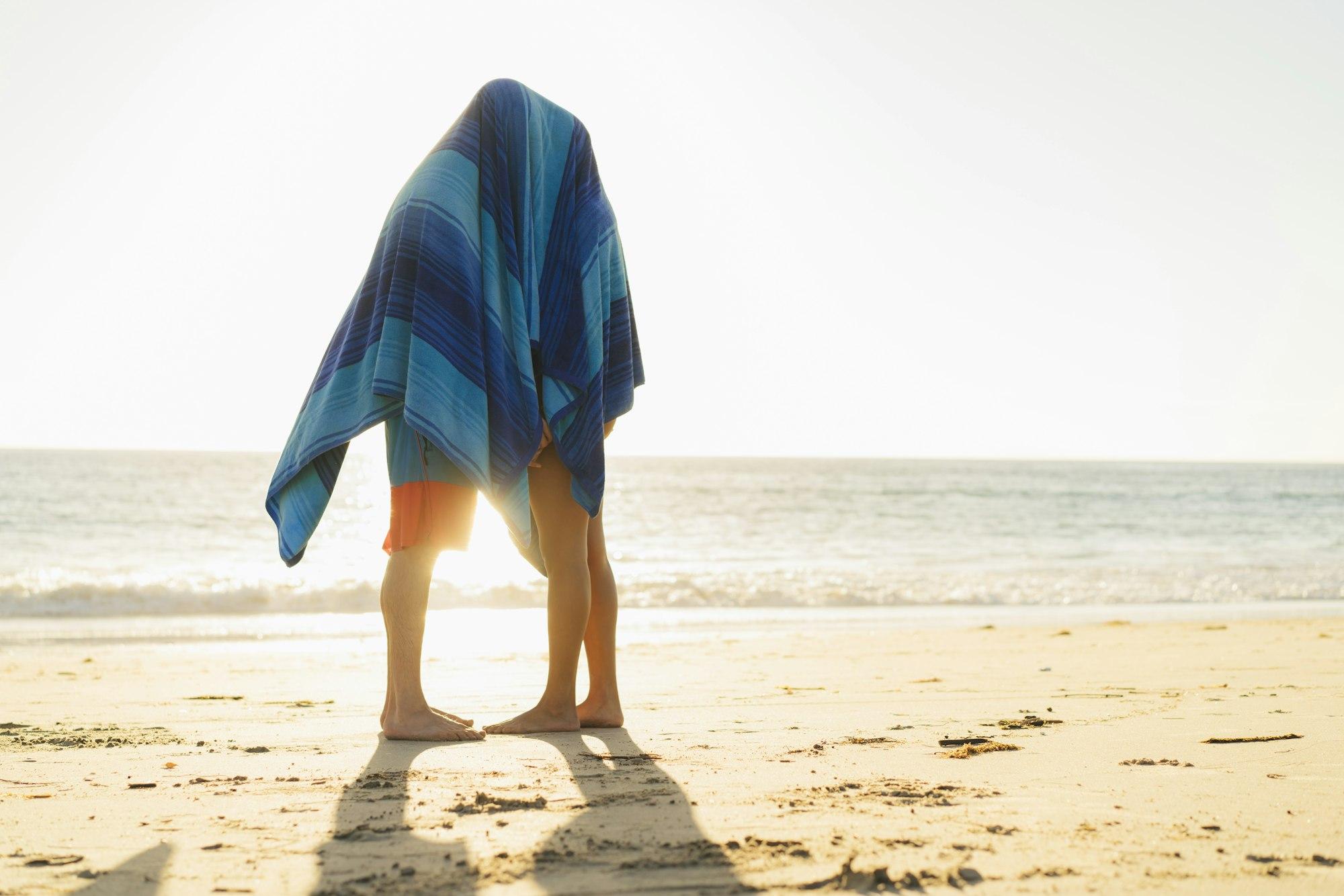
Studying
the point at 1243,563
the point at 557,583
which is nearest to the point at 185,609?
the point at 557,583

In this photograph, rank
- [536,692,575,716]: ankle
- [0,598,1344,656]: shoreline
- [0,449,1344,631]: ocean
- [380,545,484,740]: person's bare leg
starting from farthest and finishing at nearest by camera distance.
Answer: [0,449,1344,631]: ocean → [0,598,1344,656]: shoreline → [536,692,575,716]: ankle → [380,545,484,740]: person's bare leg

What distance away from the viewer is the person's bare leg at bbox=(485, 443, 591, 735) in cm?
267

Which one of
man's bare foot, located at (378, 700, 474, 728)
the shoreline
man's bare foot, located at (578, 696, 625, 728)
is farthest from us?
the shoreline

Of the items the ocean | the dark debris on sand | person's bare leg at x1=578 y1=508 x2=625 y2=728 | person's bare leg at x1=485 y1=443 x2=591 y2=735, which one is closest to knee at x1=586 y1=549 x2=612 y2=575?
person's bare leg at x1=578 y1=508 x2=625 y2=728

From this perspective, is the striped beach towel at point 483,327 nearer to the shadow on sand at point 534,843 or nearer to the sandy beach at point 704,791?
the sandy beach at point 704,791

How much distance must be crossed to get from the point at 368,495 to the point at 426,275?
3672 cm

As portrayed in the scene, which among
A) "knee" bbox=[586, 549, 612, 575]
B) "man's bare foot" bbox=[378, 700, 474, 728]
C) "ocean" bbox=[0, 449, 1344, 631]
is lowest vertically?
"ocean" bbox=[0, 449, 1344, 631]

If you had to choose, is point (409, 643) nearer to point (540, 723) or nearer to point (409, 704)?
point (409, 704)

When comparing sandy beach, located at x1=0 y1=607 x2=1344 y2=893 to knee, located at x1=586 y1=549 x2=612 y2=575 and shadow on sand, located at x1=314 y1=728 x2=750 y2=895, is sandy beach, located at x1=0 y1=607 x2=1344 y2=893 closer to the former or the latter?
shadow on sand, located at x1=314 y1=728 x2=750 y2=895

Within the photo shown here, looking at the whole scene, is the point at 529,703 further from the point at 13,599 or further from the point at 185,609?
the point at 13,599

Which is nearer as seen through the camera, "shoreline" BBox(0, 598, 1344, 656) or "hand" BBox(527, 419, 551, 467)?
"hand" BBox(527, 419, 551, 467)

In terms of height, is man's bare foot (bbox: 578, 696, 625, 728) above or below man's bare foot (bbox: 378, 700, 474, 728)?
below

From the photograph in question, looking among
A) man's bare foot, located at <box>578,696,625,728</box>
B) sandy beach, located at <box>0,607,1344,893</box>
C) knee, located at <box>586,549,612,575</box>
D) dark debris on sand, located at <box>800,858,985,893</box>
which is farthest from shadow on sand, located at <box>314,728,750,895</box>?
knee, located at <box>586,549,612,575</box>

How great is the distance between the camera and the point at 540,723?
2.69 meters
